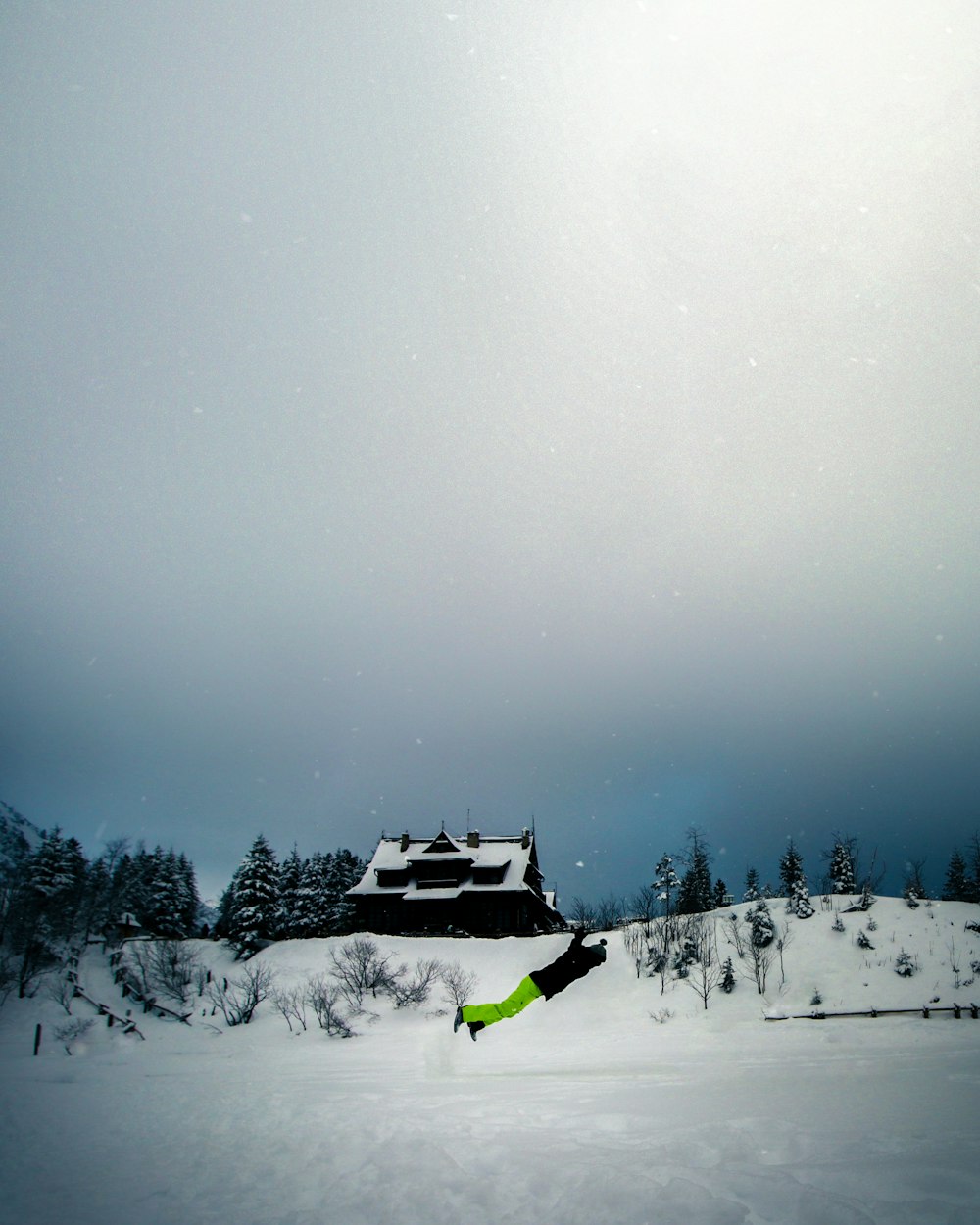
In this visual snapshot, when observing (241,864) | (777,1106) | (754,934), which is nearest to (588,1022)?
(754,934)

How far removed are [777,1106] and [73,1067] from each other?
2389 centimetres

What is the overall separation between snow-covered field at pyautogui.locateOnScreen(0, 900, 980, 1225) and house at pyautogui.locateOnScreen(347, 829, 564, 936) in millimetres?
26356

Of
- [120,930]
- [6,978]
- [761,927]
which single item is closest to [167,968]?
[6,978]

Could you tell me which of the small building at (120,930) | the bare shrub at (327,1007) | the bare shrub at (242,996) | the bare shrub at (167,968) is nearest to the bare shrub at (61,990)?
the bare shrub at (167,968)

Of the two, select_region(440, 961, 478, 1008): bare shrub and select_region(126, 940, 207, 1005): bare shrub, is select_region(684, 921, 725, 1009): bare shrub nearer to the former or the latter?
select_region(440, 961, 478, 1008): bare shrub

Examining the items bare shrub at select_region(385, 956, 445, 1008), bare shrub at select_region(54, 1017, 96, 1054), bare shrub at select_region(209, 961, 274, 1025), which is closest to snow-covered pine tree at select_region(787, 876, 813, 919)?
bare shrub at select_region(385, 956, 445, 1008)

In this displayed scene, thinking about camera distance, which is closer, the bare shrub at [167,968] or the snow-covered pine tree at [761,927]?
the snow-covered pine tree at [761,927]

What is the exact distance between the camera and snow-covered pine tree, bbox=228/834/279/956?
151ft

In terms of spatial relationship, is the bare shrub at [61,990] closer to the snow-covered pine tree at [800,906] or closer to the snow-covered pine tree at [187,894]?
the snow-covered pine tree at [187,894]

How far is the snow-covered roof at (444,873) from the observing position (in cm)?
5116

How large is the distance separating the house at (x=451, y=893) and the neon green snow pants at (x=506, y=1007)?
39.1 meters

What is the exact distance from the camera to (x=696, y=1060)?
16250mm

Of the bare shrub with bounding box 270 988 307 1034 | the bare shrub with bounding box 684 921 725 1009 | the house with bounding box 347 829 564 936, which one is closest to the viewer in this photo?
the bare shrub with bounding box 270 988 307 1034

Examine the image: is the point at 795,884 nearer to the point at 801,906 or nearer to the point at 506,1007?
the point at 801,906
